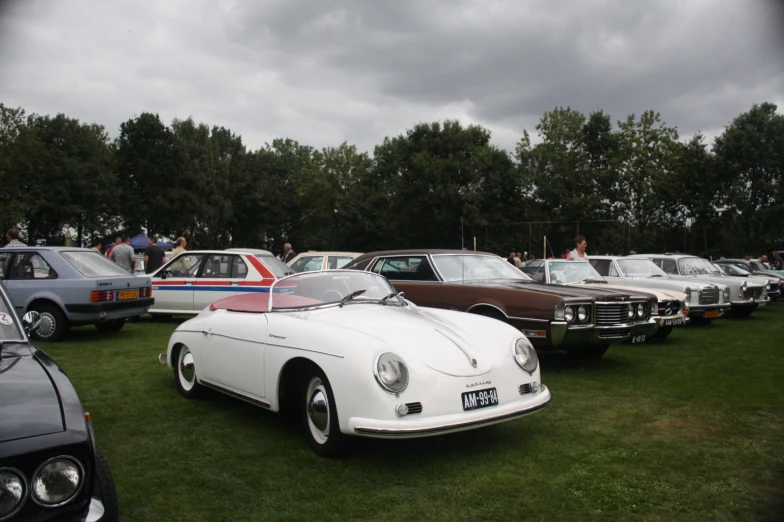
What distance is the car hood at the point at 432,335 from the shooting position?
13.6 ft

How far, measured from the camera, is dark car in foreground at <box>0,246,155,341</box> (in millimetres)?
9570

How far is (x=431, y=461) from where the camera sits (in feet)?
13.8

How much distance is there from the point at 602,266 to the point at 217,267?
27.2 feet

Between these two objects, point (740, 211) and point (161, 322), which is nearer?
point (161, 322)

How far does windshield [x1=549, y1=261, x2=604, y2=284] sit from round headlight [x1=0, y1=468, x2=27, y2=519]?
373 inches

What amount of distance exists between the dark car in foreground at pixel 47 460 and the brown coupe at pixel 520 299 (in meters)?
5.43

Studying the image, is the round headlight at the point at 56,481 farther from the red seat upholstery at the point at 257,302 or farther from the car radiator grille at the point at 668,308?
the car radiator grille at the point at 668,308

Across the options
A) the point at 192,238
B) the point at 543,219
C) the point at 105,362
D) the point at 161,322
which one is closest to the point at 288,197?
the point at 192,238

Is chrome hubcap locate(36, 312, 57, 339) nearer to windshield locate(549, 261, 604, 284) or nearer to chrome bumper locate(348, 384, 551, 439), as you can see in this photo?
chrome bumper locate(348, 384, 551, 439)

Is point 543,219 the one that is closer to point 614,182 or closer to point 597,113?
point 614,182

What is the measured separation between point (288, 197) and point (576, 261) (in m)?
51.0

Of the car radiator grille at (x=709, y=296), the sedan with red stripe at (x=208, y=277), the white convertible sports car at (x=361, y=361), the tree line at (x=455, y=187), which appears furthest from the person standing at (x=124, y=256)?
the tree line at (x=455, y=187)

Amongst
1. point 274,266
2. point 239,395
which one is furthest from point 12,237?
point 239,395

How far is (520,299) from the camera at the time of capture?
7.38 meters
